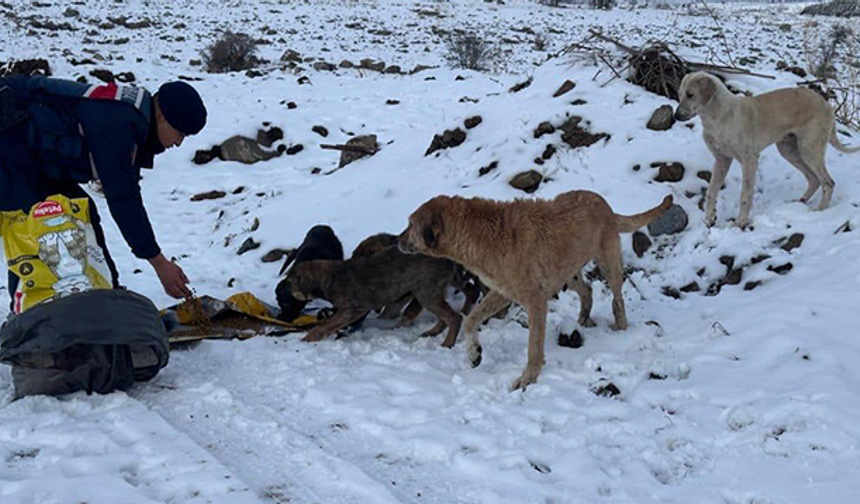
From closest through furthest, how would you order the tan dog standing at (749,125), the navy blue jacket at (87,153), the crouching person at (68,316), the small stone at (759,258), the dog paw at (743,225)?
the crouching person at (68,316)
the navy blue jacket at (87,153)
the small stone at (759,258)
the dog paw at (743,225)
the tan dog standing at (749,125)

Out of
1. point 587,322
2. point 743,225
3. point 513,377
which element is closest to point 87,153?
point 513,377

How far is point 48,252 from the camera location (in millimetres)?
4594

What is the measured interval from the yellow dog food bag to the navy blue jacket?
16cm

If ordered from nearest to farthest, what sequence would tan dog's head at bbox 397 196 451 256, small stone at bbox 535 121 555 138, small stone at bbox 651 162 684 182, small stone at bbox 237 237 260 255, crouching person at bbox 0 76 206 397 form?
crouching person at bbox 0 76 206 397
tan dog's head at bbox 397 196 451 256
small stone at bbox 651 162 684 182
small stone at bbox 237 237 260 255
small stone at bbox 535 121 555 138

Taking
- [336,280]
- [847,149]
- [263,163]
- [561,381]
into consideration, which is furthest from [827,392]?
[263,163]

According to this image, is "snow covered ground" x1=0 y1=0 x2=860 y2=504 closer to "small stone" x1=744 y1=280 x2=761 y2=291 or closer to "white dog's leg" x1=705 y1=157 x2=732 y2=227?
"small stone" x1=744 y1=280 x2=761 y2=291

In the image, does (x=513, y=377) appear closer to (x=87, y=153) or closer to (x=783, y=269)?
(x=783, y=269)

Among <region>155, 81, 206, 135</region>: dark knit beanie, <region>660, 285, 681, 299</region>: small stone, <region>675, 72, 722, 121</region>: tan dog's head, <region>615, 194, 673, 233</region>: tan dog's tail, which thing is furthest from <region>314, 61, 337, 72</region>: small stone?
<region>155, 81, 206, 135</region>: dark knit beanie

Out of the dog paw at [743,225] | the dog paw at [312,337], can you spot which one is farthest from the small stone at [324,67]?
the dog paw at [312,337]

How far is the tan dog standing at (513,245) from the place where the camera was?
16.8ft

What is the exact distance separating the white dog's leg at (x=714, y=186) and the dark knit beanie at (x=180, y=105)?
210 inches

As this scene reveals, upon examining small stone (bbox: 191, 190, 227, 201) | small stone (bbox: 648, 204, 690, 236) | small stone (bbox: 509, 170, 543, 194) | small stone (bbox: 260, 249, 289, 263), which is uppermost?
small stone (bbox: 509, 170, 543, 194)

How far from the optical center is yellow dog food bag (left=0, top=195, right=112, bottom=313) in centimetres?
458

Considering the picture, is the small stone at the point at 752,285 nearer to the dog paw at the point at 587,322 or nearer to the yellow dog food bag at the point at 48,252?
the dog paw at the point at 587,322
